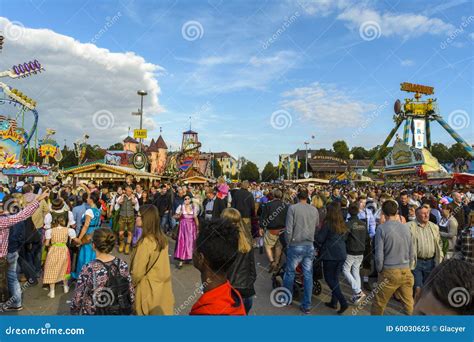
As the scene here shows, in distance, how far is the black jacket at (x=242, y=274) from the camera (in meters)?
3.62

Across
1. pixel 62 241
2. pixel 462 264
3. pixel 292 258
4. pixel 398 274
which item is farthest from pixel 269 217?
pixel 462 264

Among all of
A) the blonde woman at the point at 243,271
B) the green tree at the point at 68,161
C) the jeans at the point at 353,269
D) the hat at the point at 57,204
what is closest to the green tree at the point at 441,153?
the jeans at the point at 353,269

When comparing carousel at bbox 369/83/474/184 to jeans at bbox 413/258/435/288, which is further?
carousel at bbox 369/83/474/184

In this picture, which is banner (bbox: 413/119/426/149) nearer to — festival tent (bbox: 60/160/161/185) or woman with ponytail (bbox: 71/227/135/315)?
festival tent (bbox: 60/160/161/185)

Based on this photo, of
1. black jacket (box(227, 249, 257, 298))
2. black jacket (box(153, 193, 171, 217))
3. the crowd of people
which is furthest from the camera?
black jacket (box(153, 193, 171, 217))

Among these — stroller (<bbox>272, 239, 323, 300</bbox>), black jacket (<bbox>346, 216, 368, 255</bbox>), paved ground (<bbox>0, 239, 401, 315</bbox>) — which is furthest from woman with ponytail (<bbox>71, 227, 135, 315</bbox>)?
black jacket (<bbox>346, 216, 368, 255</bbox>)

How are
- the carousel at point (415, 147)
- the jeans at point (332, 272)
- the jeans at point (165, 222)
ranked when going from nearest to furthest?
the jeans at point (332, 272)
the jeans at point (165, 222)
the carousel at point (415, 147)

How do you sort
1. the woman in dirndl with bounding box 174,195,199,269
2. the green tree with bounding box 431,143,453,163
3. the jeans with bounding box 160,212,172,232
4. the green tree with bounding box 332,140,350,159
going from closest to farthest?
the woman in dirndl with bounding box 174,195,199,269, the jeans with bounding box 160,212,172,232, the green tree with bounding box 431,143,453,163, the green tree with bounding box 332,140,350,159

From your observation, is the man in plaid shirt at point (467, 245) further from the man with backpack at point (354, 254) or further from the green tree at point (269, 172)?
the green tree at point (269, 172)

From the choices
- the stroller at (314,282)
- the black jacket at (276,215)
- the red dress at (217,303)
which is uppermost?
the black jacket at (276,215)

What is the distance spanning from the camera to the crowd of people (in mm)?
2236

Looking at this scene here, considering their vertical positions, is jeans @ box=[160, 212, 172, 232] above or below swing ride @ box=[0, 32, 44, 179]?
below

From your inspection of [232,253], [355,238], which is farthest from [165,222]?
[232,253]

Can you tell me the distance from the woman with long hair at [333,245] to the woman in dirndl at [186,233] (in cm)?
361
